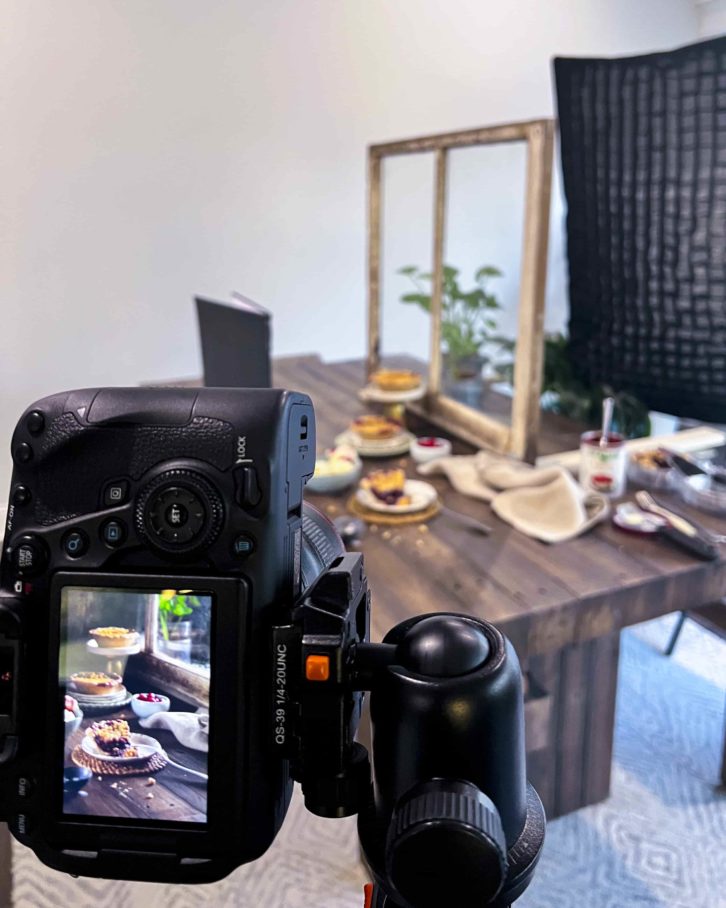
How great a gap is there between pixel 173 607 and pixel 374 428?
1272 mm

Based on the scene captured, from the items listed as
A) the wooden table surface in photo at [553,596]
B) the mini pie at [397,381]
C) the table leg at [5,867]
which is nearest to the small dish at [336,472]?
the wooden table surface in photo at [553,596]

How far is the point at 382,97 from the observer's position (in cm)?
334

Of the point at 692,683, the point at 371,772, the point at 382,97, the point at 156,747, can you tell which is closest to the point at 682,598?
the point at 371,772

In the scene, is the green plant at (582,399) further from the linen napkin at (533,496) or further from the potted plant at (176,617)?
the potted plant at (176,617)

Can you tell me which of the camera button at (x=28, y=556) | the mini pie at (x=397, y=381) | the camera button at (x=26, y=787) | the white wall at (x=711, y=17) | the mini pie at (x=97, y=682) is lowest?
the mini pie at (x=397, y=381)

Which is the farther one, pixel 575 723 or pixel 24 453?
pixel 575 723

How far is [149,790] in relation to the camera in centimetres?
44

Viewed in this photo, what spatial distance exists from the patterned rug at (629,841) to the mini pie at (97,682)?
0.30 metres

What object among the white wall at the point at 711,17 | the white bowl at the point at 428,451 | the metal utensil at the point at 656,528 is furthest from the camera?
the white wall at the point at 711,17

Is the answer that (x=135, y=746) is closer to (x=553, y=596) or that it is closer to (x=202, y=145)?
(x=553, y=596)

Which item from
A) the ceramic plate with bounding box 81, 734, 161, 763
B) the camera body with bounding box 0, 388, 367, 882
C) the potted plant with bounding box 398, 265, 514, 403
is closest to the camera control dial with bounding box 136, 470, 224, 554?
the camera body with bounding box 0, 388, 367, 882

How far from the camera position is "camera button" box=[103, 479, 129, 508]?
17.5 inches

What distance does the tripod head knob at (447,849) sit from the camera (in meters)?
0.40

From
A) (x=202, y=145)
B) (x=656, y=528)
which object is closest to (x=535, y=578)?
(x=656, y=528)
